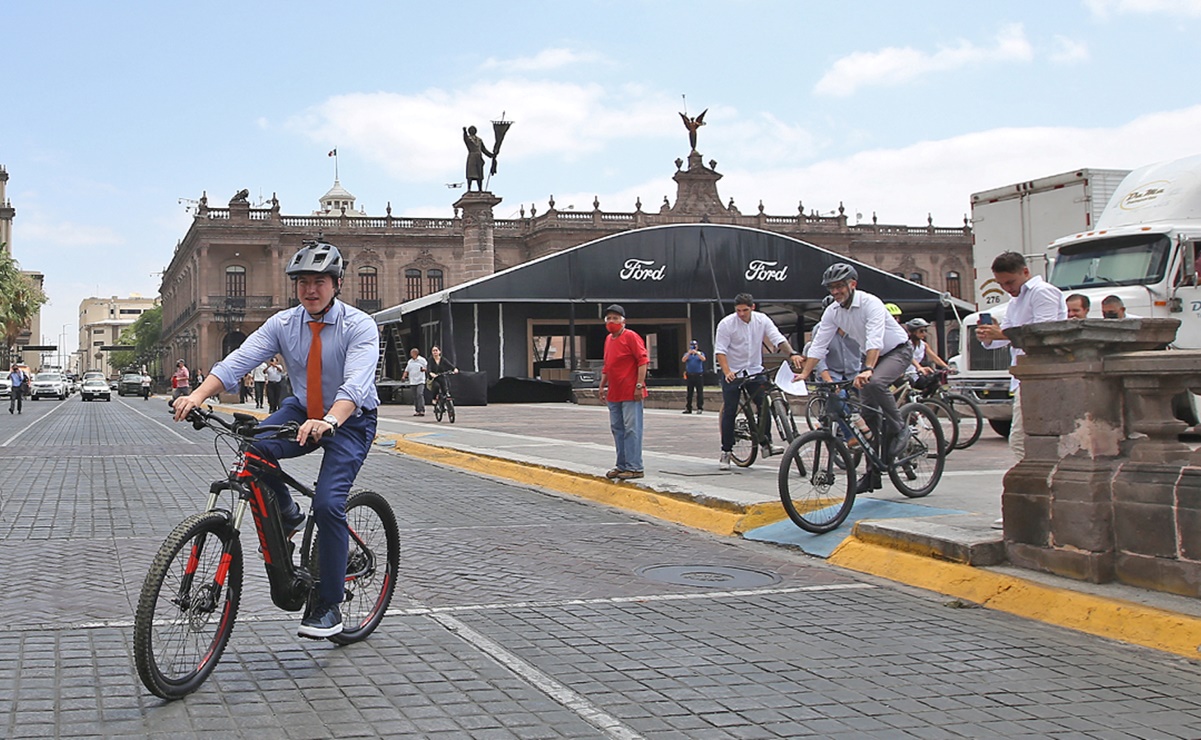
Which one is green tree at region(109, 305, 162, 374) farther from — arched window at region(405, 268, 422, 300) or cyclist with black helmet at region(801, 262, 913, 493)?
cyclist with black helmet at region(801, 262, 913, 493)

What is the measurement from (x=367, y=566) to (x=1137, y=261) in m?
12.5

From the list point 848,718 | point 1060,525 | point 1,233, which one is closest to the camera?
point 848,718

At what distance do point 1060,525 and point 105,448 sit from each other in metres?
15.5

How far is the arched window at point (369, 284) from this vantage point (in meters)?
72.3

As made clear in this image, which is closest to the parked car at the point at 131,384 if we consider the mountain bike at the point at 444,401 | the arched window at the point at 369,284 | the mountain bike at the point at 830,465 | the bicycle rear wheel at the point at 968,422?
the arched window at the point at 369,284

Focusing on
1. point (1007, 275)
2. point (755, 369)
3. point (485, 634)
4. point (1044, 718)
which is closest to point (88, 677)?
point (485, 634)

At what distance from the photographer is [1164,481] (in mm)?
5621

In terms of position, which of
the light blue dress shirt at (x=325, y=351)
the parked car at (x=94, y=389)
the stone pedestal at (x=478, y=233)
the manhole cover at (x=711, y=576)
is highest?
the stone pedestal at (x=478, y=233)

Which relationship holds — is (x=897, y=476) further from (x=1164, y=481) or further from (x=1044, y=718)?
(x=1044, y=718)

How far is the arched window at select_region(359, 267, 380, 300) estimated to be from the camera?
72.3 meters

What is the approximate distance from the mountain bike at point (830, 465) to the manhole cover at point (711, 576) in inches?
37.2

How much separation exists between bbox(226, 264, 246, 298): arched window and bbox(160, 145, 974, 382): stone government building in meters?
0.06

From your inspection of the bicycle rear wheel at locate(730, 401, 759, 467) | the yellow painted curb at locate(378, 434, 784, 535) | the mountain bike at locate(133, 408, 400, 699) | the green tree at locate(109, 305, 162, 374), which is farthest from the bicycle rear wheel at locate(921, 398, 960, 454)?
the green tree at locate(109, 305, 162, 374)

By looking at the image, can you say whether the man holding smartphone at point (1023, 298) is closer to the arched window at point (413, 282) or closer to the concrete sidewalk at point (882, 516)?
the concrete sidewalk at point (882, 516)
